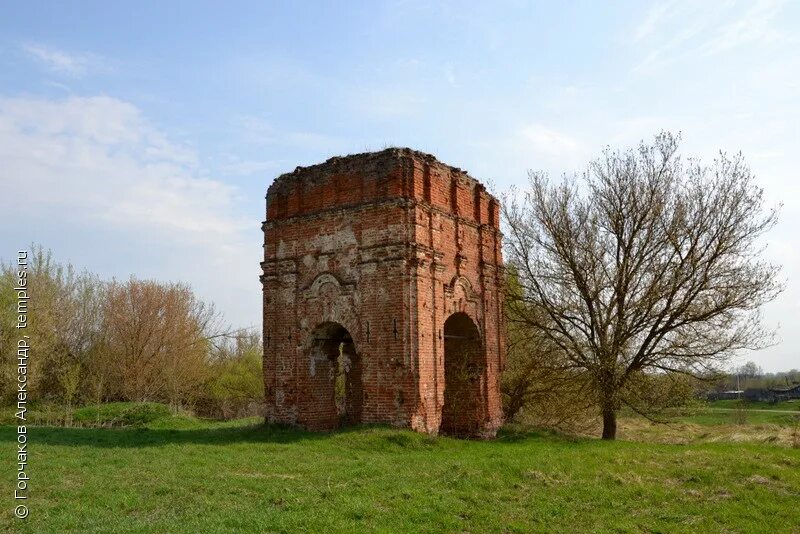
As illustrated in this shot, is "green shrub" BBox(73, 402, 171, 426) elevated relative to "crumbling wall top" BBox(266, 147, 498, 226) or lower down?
lower down

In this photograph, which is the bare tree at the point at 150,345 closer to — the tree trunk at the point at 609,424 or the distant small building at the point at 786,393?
the tree trunk at the point at 609,424

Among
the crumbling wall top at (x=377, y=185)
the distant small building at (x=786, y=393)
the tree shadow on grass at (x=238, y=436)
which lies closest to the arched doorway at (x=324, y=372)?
the tree shadow on grass at (x=238, y=436)

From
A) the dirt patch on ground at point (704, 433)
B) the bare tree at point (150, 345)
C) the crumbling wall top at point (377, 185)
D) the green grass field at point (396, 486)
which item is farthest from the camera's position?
the bare tree at point (150, 345)

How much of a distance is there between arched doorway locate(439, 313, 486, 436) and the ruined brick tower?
0.08 ft

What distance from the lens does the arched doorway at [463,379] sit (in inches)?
549

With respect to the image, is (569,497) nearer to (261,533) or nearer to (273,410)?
(261,533)

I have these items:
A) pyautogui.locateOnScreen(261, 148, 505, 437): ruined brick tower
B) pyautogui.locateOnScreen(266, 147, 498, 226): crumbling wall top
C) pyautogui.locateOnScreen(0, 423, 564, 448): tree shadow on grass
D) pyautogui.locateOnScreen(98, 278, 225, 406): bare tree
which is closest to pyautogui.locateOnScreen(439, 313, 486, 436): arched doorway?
pyautogui.locateOnScreen(261, 148, 505, 437): ruined brick tower

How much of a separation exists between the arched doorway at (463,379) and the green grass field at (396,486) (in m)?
2.04

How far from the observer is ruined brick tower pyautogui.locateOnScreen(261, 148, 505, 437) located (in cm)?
1199

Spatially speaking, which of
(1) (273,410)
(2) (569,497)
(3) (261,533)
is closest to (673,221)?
(2) (569,497)

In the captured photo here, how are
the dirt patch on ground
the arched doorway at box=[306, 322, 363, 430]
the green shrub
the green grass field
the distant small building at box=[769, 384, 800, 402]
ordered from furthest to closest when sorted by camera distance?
1. the distant small building at box=[769, 384, 800, 402]
2. the green shrub
3. the dirt patch on ground
4. the arched doorway at box=[306, 322, 363, 430]
5. the green grass field

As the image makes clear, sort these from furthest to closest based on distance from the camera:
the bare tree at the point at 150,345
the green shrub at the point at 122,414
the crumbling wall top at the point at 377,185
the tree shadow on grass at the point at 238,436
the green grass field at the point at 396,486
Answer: the bare tree at the point at 150,345, the green shrub at the point at 122,414, the crumbling wall top at the point at 377,185, the tree shadow on grass at the point at 238,436, the green grass field at the point at 396,486

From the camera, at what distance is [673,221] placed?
13.8m

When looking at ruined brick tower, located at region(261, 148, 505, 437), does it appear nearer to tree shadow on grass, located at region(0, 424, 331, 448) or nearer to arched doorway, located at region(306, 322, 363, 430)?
arched doorway, located at region(306, 322, 363, 430)
